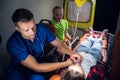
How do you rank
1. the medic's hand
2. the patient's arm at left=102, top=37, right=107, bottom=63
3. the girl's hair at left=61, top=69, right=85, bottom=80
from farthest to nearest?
the patient's arm at left=102, top=37, right=107, bottom=63 → the medic's hand → the girl's hair at left=61, top=69, right=85, bottom=80

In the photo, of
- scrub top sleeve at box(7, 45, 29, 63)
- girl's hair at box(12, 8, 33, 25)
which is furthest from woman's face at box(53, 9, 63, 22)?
scrub top sleeve at box(7, 45, 29, 63)

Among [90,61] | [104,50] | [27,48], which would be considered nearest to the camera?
[27,48]

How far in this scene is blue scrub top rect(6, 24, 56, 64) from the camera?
1500mm

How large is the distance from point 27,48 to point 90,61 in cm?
91

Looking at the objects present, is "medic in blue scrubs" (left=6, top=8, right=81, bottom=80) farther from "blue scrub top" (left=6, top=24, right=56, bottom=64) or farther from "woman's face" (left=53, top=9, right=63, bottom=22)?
"woman's face" (left=53, top=9, right=63, bottom=22)

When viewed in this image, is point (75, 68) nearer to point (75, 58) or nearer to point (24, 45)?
point (75, 58)

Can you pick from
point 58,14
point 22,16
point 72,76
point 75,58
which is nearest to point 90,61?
point 75,58

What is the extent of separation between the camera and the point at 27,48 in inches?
65.1

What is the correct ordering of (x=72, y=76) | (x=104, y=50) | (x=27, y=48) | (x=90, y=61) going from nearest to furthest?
(x=72, y=76) → (x=27, y=48) → (x=90, y=61) → (x=104, y=50)

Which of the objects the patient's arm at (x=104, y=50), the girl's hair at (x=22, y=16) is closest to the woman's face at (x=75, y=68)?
the girl's hair at (x=22, y=16)

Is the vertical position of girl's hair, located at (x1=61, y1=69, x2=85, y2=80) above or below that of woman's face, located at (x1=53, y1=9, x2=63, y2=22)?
below

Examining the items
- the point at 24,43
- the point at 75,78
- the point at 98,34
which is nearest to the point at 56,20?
the point at 98,34

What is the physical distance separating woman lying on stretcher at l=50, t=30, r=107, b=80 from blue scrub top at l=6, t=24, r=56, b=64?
13.7 inches

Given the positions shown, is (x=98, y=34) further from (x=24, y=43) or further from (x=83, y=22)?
(x=24, y=43)
